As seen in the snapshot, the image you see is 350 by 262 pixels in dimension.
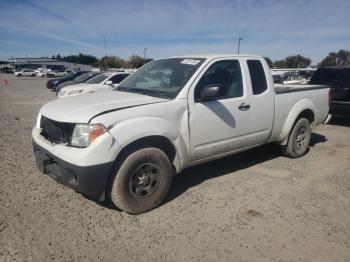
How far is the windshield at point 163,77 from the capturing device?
162 inches

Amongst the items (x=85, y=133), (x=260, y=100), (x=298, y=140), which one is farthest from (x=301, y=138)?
(x=85, y=133)

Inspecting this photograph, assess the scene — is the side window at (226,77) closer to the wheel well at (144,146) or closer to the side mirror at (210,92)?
the side mirror at (210,92)

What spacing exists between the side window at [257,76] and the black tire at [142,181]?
1956mm

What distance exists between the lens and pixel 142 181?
12.1ft

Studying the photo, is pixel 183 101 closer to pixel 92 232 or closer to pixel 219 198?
pixel 219 198

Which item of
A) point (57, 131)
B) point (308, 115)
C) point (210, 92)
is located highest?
point (210, 92)

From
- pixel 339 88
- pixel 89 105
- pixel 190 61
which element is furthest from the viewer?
pixel 339 88

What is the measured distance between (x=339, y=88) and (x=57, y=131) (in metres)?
7.94

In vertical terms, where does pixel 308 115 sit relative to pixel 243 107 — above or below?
below

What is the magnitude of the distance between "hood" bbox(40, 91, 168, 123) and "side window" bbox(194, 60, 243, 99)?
81 centimetres

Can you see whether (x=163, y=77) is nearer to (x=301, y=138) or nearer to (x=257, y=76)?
(x=257, y=76)

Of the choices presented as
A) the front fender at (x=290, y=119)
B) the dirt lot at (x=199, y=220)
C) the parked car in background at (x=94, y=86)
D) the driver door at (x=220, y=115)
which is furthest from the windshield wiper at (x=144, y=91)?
the parked car in background at (x=94, y=86)

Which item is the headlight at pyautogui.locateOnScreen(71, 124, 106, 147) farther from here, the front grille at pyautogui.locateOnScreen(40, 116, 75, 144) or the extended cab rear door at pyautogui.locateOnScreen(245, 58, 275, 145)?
the extended cab rear door at pyautogui.locateOnScreen(245, 58, 275, 145)

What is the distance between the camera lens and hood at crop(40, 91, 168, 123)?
3.38 m
